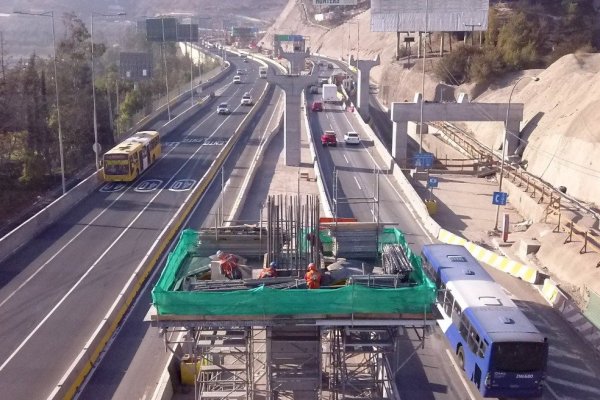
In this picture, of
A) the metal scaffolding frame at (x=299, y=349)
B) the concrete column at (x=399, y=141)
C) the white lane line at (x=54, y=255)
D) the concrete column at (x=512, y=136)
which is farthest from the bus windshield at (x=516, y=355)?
the concrete column at (x=512, y=136)

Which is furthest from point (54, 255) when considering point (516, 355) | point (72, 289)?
point (516, 355)

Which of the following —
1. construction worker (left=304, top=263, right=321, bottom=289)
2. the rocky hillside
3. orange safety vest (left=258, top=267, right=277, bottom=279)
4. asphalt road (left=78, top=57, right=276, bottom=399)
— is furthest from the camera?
the rocky hillside

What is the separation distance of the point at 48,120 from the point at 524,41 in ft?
161

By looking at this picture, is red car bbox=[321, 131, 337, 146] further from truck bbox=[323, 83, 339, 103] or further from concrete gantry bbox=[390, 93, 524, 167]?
truck bbox=[323, 83, 339, 103]

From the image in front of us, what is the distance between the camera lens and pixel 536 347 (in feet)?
49.6

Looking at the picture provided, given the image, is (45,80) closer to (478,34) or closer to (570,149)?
(570,149)

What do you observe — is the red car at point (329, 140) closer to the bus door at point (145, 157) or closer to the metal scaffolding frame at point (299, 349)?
the bus door at point (145, 157)

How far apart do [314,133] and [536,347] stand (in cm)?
4165

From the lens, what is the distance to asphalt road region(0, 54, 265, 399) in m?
17.3

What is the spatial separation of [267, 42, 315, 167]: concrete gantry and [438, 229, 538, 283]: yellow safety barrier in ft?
Result: 55.8

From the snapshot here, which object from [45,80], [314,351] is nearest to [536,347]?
[314,351]

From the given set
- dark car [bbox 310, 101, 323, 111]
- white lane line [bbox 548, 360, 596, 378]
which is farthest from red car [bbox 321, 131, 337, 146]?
white lane line [bbox 548, 360, 596, 378]

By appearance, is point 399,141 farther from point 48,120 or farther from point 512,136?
point 48,120

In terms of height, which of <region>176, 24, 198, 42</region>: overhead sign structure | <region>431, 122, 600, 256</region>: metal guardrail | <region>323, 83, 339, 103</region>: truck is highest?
<region>176, 24, 198, 42</region>: overhead sign structure
